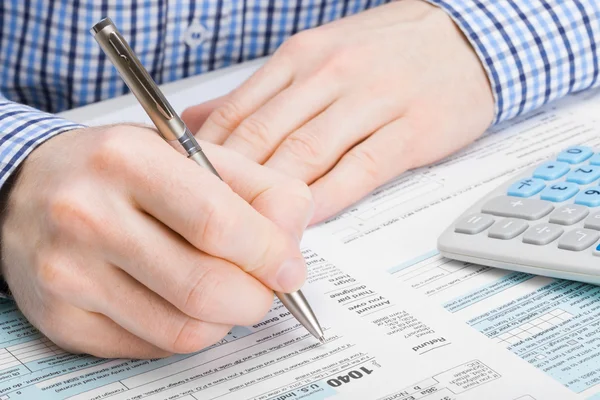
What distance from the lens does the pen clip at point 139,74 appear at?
421 millimetres

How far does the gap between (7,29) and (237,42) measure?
0.78 ft

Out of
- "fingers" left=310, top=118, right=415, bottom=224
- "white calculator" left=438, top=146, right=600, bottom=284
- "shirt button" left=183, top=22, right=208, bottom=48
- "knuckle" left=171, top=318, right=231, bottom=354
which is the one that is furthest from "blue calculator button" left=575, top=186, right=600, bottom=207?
"shirt button" left=183, top=22, right=208, bottom=48

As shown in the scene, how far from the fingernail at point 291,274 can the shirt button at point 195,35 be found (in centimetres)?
49

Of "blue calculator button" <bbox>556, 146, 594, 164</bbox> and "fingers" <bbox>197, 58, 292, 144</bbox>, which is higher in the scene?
"fingers" <bbox>197, 58, 292, 144</bbox>

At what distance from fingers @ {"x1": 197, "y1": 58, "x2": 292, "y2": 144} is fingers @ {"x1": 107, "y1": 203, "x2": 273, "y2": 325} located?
9.7 inches

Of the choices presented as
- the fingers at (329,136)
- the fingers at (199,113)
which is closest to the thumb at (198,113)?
the fingers at (199,113)

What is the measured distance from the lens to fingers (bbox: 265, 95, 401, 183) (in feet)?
1.94

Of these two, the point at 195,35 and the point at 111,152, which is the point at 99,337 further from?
the point at 195,35

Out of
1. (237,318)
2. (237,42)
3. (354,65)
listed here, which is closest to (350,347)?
(237,318)

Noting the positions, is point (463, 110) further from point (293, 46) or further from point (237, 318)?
point (237, 318)

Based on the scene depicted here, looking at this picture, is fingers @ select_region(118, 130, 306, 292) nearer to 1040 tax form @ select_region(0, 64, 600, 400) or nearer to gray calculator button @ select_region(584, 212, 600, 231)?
1040 tax form @ select_region(0, 64, 600, 400)

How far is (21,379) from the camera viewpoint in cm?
42

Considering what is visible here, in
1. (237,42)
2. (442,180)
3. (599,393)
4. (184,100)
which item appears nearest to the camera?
(599,393)

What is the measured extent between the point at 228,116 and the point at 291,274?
0.27 metres
